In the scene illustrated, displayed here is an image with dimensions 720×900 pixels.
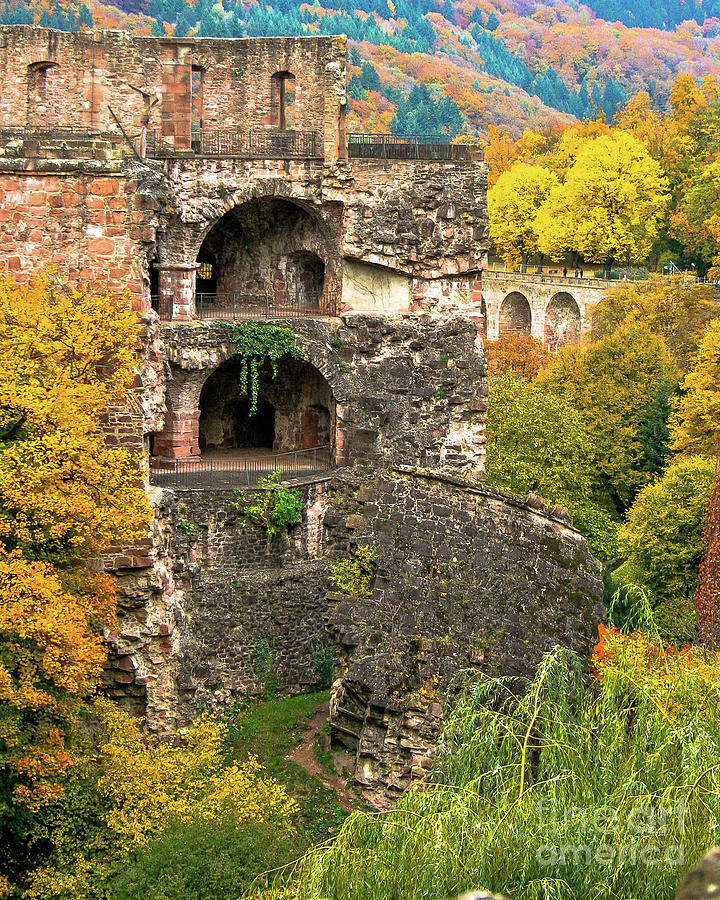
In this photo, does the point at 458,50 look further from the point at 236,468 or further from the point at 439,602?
the point at 439,602

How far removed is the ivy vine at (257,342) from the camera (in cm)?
2758

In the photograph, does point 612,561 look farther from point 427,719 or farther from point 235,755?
point 427,719

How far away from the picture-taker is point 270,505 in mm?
25750

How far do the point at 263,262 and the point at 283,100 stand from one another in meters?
3.85

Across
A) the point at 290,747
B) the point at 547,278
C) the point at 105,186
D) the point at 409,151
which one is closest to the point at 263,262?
the point at 409,151

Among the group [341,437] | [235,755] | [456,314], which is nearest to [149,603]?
[235,755]

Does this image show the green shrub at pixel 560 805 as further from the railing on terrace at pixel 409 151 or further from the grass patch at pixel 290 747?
the railing on terrace at pixel 409 151

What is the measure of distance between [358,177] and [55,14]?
6768 centimetres

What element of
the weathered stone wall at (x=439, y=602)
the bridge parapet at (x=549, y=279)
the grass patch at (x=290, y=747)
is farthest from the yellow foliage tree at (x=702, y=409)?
the bridge parapet at (x=549, y=279)

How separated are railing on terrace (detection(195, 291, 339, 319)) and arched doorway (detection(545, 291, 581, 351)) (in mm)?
38379

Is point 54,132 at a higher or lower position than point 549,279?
higher

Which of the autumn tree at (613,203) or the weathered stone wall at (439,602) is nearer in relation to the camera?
the weathered stone wall at (439,602)

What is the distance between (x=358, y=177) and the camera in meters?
28.1

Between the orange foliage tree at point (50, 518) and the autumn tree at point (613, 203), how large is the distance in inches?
1900
